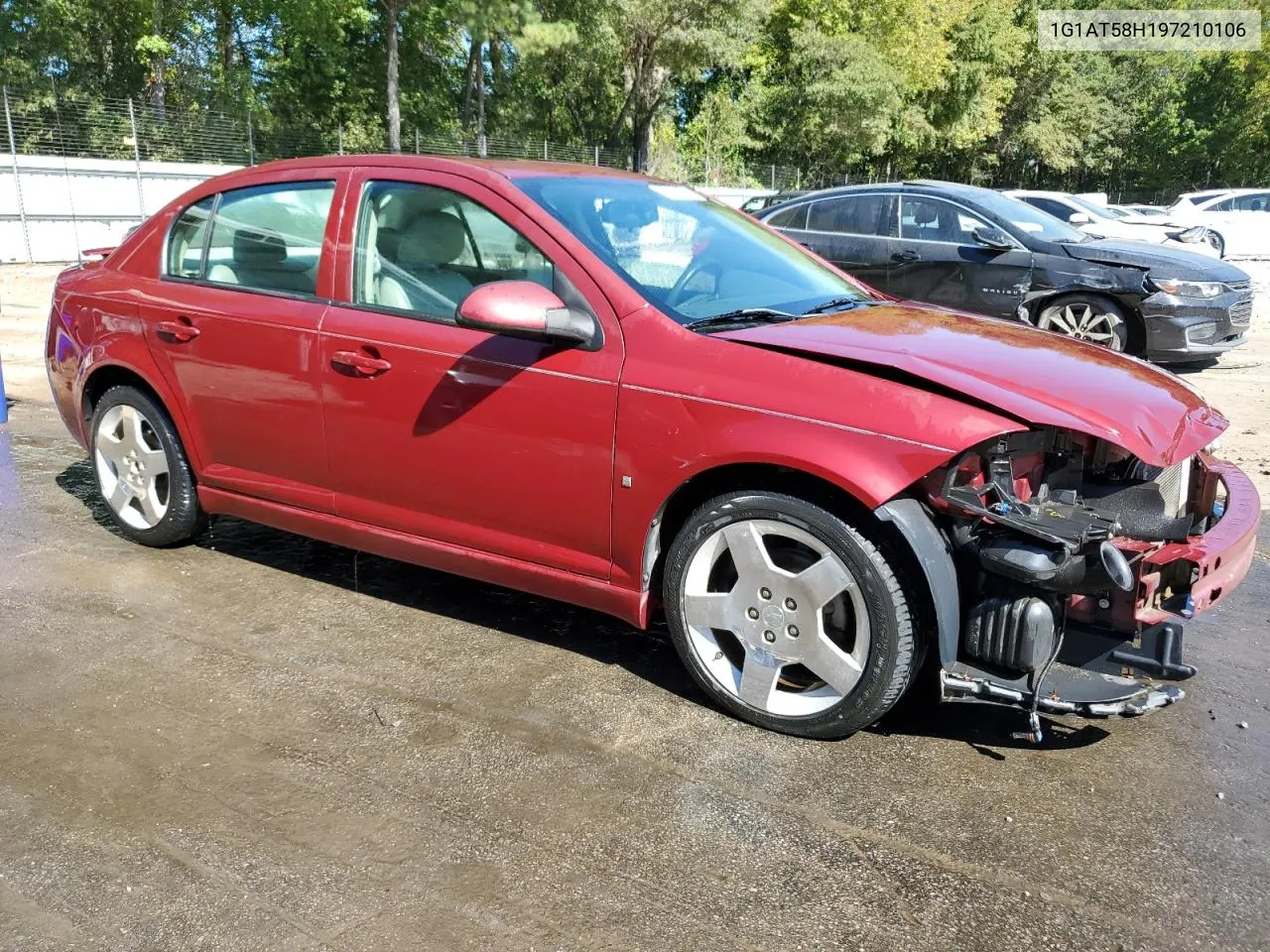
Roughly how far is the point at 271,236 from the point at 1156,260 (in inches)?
307

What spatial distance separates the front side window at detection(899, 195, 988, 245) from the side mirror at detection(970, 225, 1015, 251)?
0.03 meters

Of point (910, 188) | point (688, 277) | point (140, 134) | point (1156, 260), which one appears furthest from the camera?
point (140, 134)

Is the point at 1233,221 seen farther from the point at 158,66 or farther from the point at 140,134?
the point at 158,66

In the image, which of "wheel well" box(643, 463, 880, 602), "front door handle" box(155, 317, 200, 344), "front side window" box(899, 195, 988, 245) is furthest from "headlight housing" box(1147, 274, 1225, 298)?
"front door handle" box(155, 317, 200, 344)

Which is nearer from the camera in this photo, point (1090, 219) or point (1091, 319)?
point (1091, 319)

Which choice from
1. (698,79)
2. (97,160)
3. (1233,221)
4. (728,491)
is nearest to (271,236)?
(728,491)

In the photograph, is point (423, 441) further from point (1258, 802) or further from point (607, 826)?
point (1258, 802)

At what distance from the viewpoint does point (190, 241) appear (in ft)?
14.8

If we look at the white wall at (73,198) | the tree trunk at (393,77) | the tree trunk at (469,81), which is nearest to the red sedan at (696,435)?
the white wall at (73,198)

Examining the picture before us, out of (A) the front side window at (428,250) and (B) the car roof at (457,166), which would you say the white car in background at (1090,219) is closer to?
(B) the car roof at (457,166)

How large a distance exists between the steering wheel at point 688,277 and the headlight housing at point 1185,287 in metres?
6.51

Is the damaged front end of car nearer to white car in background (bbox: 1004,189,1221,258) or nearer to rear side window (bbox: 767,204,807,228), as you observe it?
rear side window (bbox: 767,204,807,228)

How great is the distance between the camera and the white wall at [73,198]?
2003cm

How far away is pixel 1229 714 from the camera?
3363 millimetres
